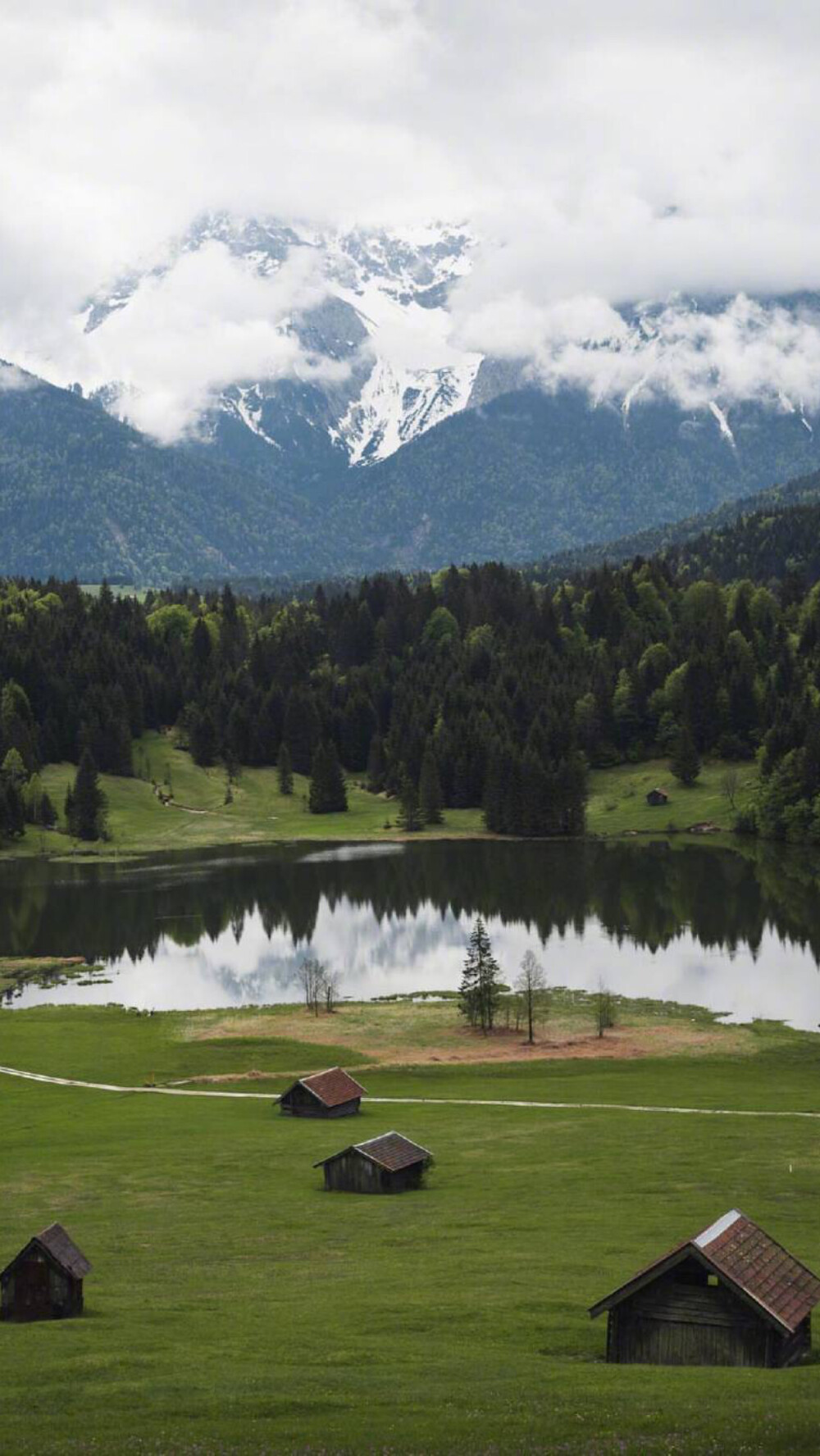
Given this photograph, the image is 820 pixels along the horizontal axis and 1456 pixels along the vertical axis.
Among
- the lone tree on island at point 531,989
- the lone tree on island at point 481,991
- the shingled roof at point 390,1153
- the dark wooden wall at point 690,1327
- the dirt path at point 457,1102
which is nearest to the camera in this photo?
the dark wooden wall at point 690,1327

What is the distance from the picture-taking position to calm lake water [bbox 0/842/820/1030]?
4715 inches

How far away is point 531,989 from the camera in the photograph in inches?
4210

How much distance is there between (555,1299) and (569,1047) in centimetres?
5539

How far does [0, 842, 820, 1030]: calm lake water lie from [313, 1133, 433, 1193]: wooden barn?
1834 inches

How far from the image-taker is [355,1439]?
2992 cm

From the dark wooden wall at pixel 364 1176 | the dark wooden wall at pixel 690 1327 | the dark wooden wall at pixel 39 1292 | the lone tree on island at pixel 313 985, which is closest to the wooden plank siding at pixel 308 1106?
the dark wooden wall at pixel 364 1176

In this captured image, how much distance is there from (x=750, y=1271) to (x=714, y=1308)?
3.69 ft

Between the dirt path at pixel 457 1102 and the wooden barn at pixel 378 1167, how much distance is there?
54.2 feet

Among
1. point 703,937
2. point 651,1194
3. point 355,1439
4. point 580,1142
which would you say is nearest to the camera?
point 355,1439

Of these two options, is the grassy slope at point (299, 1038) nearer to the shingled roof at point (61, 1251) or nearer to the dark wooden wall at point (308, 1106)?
the dark wooden wall at point (308, 1106)

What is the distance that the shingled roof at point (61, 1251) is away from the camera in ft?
134

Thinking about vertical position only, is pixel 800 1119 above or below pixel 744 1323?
below

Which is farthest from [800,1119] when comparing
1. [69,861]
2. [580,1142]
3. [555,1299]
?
[69,861]

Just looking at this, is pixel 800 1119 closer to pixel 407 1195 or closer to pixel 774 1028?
pixel 407 1195
